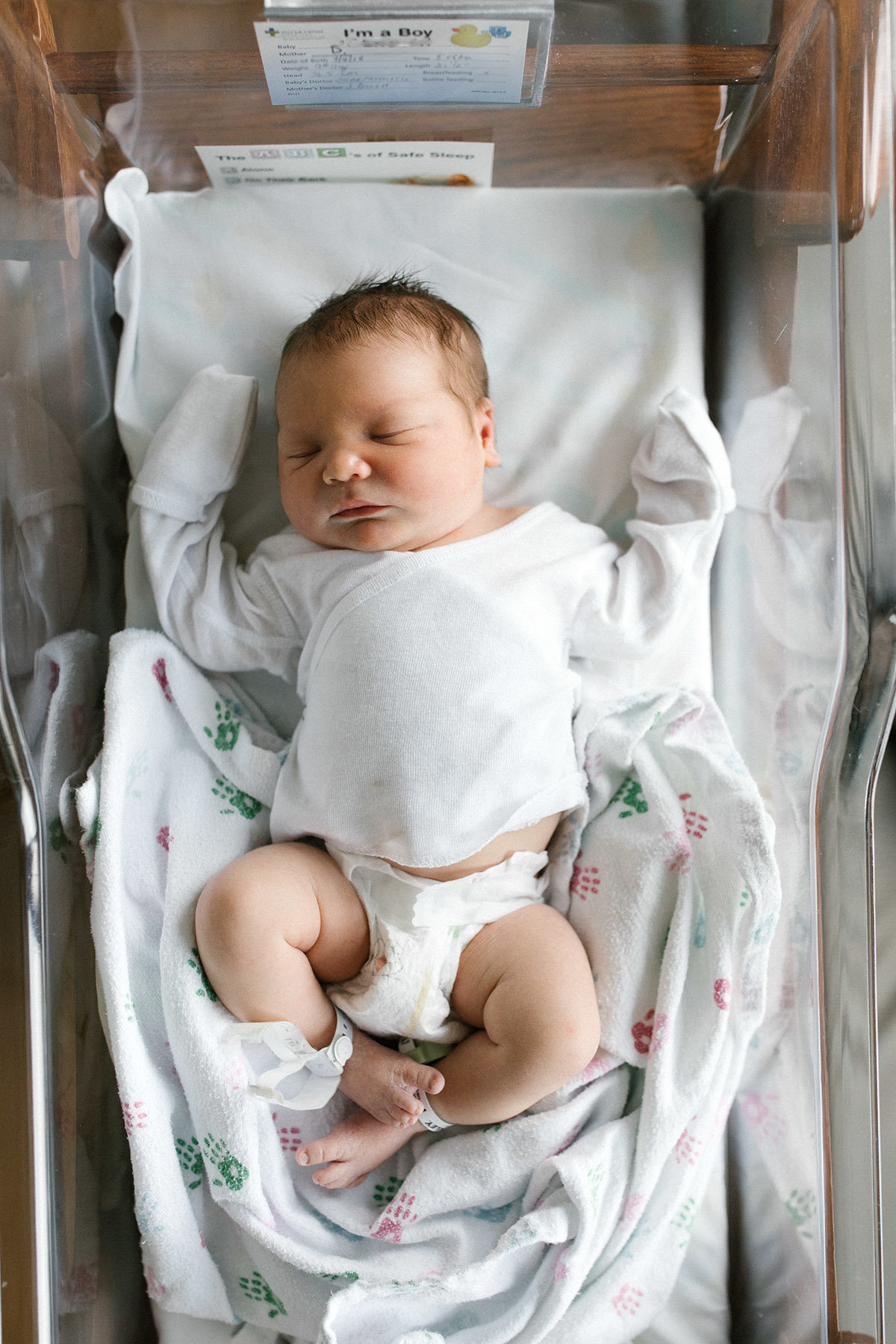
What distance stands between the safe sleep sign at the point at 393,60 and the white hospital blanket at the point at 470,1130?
0.55 metres

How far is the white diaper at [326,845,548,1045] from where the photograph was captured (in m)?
0.97

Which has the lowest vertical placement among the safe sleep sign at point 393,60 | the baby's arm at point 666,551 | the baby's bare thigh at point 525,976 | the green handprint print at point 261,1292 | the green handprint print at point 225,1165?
the green handprint print at point 261,1292

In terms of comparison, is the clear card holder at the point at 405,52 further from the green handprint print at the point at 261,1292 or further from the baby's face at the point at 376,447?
the green handprint print at the point at 261,1292

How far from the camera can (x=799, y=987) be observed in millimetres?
970

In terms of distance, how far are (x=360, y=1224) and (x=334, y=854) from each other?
35 centimetres

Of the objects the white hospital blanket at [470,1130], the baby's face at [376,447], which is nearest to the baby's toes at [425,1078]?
the white hospital blanket at [470,1130]

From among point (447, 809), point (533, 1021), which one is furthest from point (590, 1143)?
point (447, 809)

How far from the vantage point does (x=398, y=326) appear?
3.27ft

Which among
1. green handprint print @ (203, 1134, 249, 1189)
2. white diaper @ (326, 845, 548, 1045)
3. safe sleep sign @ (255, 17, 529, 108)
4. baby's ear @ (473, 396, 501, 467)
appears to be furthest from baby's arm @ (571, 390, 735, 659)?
green handprint print @ (203, 1134, 249, 1189)

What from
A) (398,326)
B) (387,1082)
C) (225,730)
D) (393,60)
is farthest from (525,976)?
(393,60)

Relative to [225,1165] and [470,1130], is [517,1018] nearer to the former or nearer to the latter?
[470,1130]

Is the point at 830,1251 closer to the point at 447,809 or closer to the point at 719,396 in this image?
the point at 447,809

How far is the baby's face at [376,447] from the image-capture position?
977 mm

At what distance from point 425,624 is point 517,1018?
374 mm
